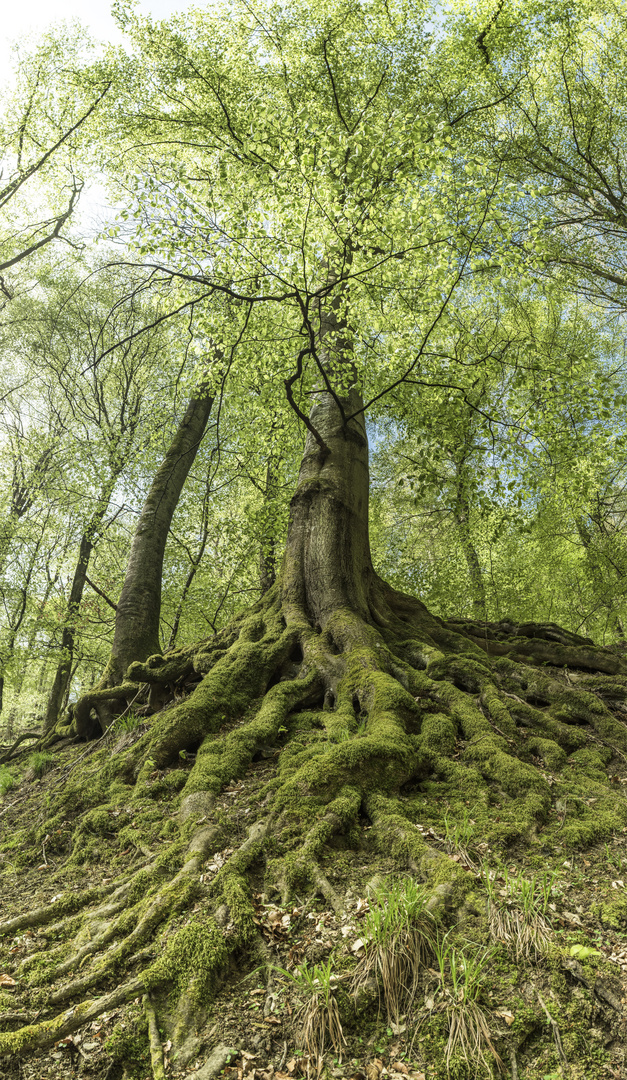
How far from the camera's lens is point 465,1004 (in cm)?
233

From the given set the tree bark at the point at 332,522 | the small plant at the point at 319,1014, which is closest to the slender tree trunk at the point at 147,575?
the tree bark at the point at 332,522

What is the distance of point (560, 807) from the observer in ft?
12.8

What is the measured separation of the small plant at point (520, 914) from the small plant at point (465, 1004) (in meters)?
0.14

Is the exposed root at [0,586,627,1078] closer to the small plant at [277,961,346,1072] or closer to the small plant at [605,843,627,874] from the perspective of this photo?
the small plant at [277,961,346,1072]

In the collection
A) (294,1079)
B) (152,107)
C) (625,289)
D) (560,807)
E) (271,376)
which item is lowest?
(294,1079)

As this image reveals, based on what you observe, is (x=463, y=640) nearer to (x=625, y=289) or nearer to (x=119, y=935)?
(x=119, y=935)

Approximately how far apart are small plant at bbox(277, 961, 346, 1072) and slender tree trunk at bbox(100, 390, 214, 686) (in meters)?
6.42

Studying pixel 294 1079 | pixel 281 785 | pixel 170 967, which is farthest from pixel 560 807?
pixel 170 967

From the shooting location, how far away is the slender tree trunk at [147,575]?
8.80 m

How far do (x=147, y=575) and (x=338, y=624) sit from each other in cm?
457

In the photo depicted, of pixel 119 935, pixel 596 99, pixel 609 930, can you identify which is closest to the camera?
pixel 609 930

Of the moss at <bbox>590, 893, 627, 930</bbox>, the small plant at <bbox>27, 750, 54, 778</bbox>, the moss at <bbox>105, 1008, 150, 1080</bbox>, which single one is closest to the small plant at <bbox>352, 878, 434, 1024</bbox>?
the moss at <bbox>590, 893, 627, 930</bbox>

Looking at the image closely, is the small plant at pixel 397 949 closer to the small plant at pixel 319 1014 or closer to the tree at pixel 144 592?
the small plant at pixel 319 1014

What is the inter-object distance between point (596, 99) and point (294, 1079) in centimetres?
1493
